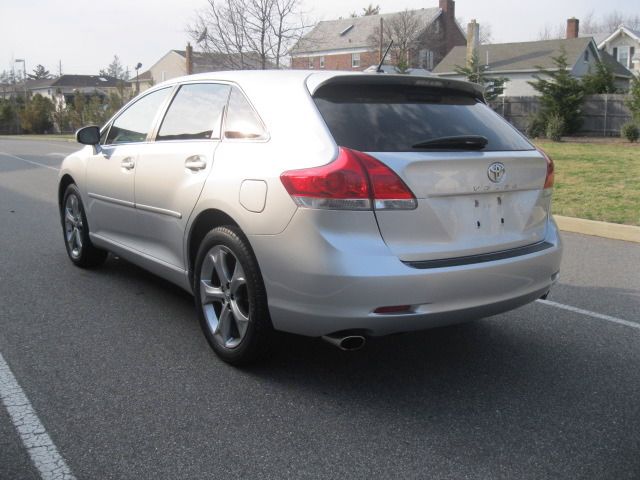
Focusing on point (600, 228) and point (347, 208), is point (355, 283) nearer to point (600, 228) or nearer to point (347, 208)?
point (347, 208)

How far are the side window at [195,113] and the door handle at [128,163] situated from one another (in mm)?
327

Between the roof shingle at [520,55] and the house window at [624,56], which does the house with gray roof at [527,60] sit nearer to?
the roof shingle at [520,55]

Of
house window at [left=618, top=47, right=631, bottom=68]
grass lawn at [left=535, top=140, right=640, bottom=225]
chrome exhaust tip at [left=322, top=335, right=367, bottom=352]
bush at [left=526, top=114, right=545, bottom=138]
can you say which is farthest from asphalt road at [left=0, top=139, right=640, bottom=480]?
house window at [left=618, top=47, right=631, bottom=68]

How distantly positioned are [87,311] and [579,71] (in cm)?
4962

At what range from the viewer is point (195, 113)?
14.5ft

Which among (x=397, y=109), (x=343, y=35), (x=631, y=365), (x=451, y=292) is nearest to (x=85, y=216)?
(x=397, y=109)

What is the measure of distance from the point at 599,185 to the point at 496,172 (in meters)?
8.71

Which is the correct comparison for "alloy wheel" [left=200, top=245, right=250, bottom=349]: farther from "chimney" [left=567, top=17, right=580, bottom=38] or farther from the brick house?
"chimney" [left=567, top=17, right=580, bottom=38]

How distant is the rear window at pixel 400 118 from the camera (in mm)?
3379

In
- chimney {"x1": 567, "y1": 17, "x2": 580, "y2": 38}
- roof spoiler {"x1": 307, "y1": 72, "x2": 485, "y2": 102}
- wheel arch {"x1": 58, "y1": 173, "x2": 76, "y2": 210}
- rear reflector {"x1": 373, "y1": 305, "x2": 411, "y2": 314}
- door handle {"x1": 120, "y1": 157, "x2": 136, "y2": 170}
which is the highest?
chimney {"x1": 567, "y1": 17, "x2": 580, "y2": 38}

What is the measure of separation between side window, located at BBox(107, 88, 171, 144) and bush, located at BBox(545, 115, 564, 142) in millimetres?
20178

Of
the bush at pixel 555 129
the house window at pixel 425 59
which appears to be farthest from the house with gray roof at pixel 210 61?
the house window at pixel 425 59

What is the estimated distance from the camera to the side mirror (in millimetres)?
5473

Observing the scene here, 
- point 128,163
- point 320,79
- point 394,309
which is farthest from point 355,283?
point 128,163
